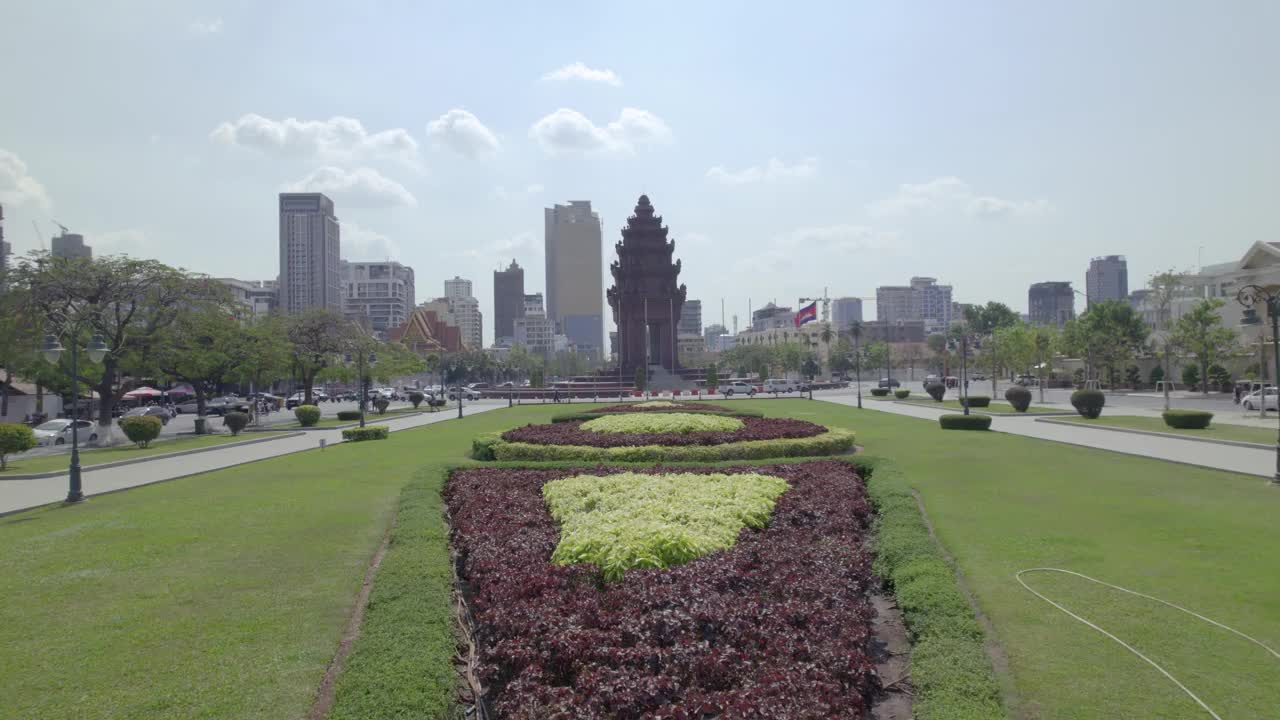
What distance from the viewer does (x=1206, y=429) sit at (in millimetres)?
27250

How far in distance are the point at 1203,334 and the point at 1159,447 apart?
4334 cm

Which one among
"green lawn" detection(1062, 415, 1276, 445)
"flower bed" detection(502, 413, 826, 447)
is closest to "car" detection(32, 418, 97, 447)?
"flower bed" detection(502, 413, 826, 447)

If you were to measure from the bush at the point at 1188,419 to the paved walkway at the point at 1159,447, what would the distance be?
1.68 meters

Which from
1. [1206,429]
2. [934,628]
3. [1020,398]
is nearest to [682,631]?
[934,628]

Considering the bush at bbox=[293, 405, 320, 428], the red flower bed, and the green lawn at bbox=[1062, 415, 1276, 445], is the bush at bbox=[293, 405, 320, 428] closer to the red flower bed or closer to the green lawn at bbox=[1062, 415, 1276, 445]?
the red flower bed

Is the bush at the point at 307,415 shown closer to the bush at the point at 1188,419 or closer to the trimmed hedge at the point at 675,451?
the trimmed hedge at the point at 675,451

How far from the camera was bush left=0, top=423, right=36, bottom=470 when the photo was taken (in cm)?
2173

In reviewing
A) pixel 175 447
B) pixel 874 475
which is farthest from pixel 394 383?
pixel 874 475

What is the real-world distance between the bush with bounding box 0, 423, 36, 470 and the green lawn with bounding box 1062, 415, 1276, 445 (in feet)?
120

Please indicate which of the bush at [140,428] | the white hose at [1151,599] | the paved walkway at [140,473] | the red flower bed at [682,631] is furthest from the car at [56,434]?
the white hose at [1151,599]

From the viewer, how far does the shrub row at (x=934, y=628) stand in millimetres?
6160

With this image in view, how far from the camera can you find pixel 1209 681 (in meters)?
6.59

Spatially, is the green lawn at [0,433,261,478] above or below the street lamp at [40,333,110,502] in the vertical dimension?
below

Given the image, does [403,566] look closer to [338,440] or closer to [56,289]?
[338,440]
